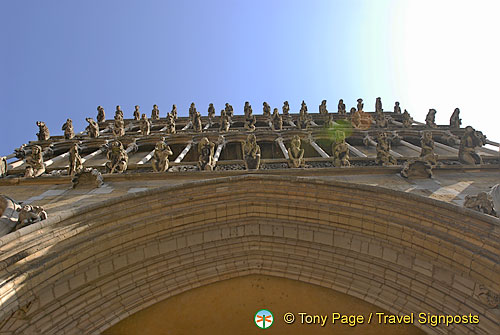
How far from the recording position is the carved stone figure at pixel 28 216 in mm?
7180

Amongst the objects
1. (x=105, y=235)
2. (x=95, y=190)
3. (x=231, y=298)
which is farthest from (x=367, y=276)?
(x=95, y=190)

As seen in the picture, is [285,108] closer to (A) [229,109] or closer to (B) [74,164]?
(A) [229,109]

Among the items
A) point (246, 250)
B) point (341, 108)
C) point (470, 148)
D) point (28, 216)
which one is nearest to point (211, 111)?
point (341, 108)

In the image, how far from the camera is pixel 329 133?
60.4 ft

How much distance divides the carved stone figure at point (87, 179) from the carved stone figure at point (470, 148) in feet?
32.8

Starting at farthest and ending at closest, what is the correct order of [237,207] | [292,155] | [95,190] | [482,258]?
[292,155] < [95,190] < [237,207] < [482,258]

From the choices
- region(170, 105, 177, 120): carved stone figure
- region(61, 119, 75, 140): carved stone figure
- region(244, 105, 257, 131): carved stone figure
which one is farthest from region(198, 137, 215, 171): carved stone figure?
region(170, 105, 177, 120): carved stone figure

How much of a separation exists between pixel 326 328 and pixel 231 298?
1.99 m

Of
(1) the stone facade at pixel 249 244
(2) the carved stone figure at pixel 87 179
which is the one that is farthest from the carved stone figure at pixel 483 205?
(2) the carved stone figure at pixel 87 179

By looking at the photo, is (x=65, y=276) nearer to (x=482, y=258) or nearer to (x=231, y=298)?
(x=231, y=298)

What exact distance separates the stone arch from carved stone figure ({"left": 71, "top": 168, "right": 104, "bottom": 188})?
7.04 feet

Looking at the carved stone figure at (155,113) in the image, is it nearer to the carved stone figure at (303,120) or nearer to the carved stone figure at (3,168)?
the carved stone figure at (303,120)

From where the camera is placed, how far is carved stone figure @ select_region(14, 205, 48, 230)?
7.18m

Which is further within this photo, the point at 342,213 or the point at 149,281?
the point at 342,213
